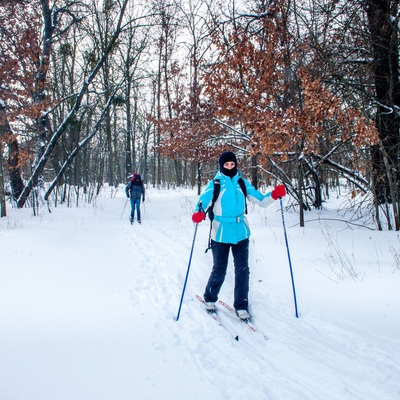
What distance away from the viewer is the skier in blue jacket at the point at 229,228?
3770 millimetres

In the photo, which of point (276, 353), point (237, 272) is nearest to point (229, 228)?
point (237, 272)

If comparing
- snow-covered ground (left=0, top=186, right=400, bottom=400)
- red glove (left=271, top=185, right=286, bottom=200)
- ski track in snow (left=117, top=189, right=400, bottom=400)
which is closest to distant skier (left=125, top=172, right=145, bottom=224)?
snow-covered ground (left=0, top=186, right=400, bottom=400)

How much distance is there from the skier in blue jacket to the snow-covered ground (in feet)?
1.12

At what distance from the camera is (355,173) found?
25.3ft

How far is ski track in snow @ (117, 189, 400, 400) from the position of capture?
8.05 feet

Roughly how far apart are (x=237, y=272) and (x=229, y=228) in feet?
1.97

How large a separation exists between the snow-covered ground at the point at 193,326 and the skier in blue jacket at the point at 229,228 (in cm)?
34

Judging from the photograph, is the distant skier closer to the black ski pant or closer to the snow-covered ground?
the snow-covered ground

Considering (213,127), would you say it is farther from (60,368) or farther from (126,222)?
(60,368)

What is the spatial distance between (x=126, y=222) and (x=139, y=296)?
23.3ft

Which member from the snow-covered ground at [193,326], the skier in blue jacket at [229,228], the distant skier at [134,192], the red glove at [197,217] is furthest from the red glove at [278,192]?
the distant skier at [134,192]

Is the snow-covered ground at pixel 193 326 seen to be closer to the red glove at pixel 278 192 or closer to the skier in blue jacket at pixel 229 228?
the skier in blue jacket at pixel 229 228

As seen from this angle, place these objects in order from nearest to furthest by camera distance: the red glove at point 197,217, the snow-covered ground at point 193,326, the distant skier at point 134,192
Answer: the snow-covered ground at point 193,326
the red glove at point 197,217
the distant skier at point 134,192

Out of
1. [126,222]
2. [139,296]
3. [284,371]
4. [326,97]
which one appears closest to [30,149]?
[126,222]
